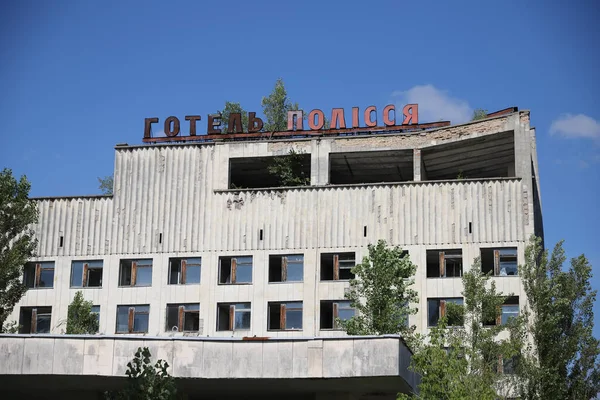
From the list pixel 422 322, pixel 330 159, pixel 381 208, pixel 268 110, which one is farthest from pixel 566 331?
pixel 268 110

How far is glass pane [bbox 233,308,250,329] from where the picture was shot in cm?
5922

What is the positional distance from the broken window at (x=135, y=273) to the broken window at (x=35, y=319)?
435cm

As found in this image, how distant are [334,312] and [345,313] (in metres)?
0.57

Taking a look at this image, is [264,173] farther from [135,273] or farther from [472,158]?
[472,158]

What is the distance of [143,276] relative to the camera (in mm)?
60938

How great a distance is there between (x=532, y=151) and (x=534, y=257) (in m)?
9.78

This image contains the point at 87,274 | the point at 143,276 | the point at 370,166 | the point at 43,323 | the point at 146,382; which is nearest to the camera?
the point at 146,382

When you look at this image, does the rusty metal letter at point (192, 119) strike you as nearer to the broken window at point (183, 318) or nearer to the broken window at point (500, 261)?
the broken window at point (183, 318)

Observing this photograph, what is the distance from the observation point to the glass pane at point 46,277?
203 feet

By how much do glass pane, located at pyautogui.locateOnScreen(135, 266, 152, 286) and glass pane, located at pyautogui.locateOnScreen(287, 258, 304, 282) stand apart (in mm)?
7571

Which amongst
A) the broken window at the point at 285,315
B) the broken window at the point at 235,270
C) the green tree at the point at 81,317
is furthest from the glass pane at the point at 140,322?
the broken window at the point at 285,315

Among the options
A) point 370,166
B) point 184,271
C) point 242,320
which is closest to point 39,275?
point 184,271

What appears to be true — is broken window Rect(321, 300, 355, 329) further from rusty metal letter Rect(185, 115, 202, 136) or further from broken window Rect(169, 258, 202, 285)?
rusty metal letter Rect(185, 115, 202, 136)

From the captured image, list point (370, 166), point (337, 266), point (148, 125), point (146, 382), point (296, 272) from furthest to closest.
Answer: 1. point (148, 125)
2. point (370, 166)
3. point (296, 272)
4. point (337, 266)
5. point (146, 382)
